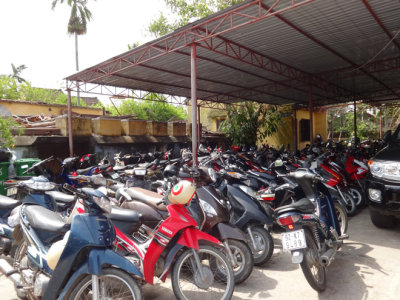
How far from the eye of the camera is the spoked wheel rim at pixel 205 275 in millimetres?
2631

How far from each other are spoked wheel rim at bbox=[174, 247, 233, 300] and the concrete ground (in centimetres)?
26

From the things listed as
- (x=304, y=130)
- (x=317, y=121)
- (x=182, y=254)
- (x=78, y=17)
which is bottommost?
(x=182, y=254)

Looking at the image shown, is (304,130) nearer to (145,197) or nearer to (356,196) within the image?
(356,196)

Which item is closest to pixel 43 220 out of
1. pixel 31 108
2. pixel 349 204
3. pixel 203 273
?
pixel 203 273

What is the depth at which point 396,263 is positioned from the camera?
11.7ft

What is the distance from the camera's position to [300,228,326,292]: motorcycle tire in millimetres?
2750

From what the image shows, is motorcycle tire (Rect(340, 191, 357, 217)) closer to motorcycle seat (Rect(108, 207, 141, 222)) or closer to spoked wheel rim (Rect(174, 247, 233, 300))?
spoked wheel rim (Rect(174, 247, 233, 300))

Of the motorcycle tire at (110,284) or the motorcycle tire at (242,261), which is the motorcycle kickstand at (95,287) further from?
the motorcycle tire at (242,261)

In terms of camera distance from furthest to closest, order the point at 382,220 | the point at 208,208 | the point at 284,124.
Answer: the point at 284,124 < the point at 382,220 < the point at 208,208

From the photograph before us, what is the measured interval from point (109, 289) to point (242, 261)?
1.43m

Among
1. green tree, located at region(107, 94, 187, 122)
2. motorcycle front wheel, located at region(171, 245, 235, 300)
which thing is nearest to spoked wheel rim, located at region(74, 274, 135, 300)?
motorcycle front wheel, located at region(171, 245, 235, 300)

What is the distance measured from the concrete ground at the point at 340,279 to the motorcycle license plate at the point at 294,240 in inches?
25.2

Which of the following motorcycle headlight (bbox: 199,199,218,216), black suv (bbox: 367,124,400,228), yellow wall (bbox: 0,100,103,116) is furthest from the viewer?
yellow wall (bbox: 0,100,103,116)

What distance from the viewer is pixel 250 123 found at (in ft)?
50.6
